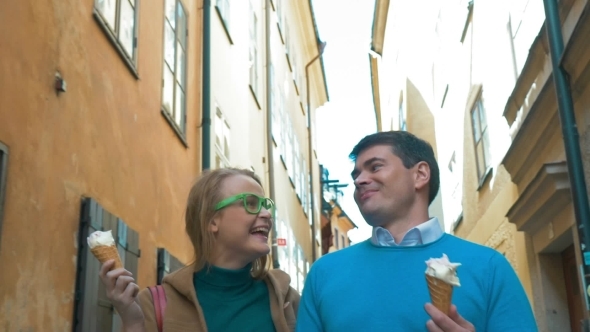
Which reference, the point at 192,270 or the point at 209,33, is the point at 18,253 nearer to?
the point at 192,270

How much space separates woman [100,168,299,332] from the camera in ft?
9.07

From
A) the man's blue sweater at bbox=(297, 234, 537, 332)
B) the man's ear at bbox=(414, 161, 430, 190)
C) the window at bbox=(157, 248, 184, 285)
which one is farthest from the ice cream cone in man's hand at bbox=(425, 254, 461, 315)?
the window at bbox=(157, 248, 184, 285)

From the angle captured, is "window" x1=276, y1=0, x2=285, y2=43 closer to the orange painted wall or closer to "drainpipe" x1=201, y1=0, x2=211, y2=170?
"drainpipe" x1=201, y1=0, x2=211, y2=170

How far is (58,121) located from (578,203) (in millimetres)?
4054

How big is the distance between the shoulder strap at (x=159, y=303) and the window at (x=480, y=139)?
8.39m

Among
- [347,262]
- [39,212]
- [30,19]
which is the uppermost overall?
[30,19]

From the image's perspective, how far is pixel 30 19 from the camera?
186 inches

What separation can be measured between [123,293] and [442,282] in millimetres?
1183

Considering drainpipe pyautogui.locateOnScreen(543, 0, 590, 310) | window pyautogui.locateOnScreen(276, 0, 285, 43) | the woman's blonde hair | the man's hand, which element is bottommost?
the man's hand

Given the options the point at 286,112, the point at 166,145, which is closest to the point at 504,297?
the point at 166,145

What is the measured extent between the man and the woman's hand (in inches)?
24.3

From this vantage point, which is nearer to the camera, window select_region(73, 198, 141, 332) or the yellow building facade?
window select_region(73, 198, 141, 332)

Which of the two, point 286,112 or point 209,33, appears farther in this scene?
point 286,112

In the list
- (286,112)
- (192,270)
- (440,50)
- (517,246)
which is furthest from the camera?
(286,112)
